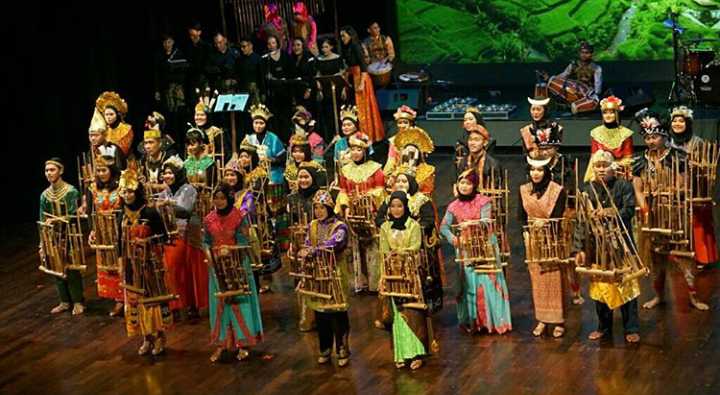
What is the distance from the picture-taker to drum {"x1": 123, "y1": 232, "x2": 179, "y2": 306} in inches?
400

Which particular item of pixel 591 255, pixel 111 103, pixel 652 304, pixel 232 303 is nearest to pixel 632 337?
pixel 591 255

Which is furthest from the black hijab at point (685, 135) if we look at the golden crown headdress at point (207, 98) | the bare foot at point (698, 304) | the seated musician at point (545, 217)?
the golden crown headdress at point (207, 98)

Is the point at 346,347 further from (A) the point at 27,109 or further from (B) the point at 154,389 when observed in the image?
(A) the point at 27,109

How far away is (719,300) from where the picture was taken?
35.0 ft

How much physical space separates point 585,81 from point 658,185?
550 cm

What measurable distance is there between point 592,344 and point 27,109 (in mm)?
7681

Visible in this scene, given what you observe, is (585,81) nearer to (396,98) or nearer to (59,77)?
(396,98)

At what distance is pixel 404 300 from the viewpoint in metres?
9.60

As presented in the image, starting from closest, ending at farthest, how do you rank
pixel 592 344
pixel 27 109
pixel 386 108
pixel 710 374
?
pixel 710 374
pixel 592 344
pixel 27 109
pixel 386 108

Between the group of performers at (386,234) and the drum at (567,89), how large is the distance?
3.89m

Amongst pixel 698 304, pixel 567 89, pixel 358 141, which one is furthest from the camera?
pixel 567 89

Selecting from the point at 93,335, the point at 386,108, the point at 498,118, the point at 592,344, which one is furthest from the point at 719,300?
the point at 386,108

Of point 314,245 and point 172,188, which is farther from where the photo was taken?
point 172,188

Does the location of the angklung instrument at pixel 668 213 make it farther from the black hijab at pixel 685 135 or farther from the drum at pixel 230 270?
the drum at pixel 230 270
